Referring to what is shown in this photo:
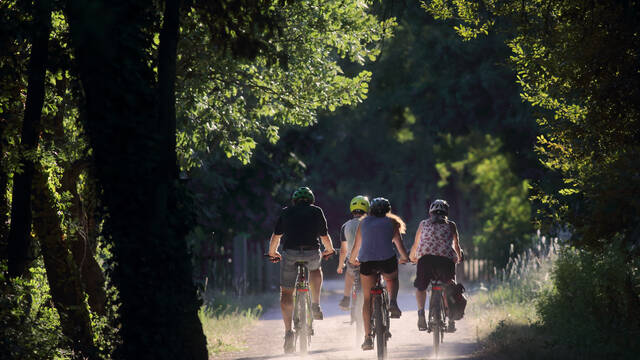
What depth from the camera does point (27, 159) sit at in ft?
32.3

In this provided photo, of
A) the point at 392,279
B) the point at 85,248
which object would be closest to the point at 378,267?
the point at 392,279

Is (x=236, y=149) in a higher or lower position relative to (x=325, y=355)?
higher

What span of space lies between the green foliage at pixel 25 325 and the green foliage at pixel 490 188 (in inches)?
591

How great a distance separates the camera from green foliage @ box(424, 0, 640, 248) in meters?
8.96

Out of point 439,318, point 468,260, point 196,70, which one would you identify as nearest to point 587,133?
point 439,318

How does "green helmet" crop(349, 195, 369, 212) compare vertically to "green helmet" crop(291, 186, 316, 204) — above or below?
below

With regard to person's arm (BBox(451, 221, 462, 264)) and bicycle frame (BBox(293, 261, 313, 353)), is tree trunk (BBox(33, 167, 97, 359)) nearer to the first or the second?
bicycle frame (BBox(293, 261, 313, 353))

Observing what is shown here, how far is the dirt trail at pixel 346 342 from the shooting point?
13.4 metres

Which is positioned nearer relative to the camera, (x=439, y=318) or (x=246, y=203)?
(x=439, y=318)

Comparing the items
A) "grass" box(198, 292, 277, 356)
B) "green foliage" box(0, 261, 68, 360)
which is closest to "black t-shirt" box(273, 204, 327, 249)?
"grass" box(198, 292, 277, 356)

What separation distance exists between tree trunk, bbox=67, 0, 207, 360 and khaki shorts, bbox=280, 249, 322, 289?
481cm

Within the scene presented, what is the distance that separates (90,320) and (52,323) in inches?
29.5

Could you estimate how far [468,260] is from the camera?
34094 mm

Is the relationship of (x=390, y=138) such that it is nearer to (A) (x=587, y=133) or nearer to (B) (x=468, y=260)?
(B) (x=468, y=260)
